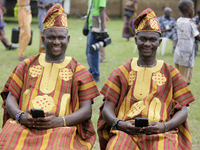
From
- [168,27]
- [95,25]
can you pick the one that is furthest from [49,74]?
[168,27]

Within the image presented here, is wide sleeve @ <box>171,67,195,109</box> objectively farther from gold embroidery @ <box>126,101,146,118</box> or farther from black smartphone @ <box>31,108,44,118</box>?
black smartphone @ <box>31,108,44,118</box>

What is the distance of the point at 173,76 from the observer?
319cm

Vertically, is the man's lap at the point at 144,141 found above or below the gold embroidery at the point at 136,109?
below

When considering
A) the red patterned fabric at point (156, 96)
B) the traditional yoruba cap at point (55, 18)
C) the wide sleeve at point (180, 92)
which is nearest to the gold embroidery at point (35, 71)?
the traditional yoruba cap at point (55, 18)

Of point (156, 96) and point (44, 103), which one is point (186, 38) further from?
point (44, 103)

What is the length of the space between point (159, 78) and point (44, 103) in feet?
4.10

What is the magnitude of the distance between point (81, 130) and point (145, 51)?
3.61ft

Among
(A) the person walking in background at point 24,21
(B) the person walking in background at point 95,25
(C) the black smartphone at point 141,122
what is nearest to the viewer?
(C) the black smartphone at point 141,122

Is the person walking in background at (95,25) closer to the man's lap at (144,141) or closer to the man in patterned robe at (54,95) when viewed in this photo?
the man in patterned robe at (54,95)

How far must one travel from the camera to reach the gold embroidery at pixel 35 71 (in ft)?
10.8

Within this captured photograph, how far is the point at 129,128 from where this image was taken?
2.88 meters

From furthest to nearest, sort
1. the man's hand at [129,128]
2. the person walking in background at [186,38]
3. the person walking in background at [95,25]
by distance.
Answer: the person walking in background at [95,25] → the person walking in background at [186,38] → the man's hand at [129,128]

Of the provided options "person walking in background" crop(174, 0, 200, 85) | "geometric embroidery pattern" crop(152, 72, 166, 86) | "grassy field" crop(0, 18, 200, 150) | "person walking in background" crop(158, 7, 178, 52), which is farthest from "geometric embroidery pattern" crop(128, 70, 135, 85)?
"person walking in background" crop(158, 7, 178, 52)

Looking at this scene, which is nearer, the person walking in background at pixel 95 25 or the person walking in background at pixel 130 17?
the person walking in background at pixel 95 25
